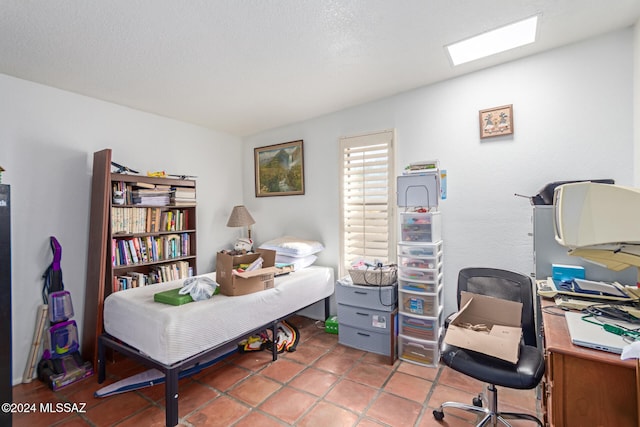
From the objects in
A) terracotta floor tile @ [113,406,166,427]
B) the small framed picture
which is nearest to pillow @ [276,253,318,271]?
terracotta floor tile @ [113,406,166,427]

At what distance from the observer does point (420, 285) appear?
2457mm

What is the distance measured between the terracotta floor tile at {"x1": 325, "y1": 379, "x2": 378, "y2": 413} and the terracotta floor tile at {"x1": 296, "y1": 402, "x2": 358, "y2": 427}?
61mm

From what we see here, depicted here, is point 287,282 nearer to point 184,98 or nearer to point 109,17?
point 184,98

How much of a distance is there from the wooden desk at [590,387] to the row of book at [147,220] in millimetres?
3191

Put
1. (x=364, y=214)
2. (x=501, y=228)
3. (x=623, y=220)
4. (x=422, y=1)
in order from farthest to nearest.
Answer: (x=364, y=214), (x=501, y=228), (x=422, y=1), (x=623, y=220)

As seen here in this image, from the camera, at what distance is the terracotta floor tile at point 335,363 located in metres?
2.40

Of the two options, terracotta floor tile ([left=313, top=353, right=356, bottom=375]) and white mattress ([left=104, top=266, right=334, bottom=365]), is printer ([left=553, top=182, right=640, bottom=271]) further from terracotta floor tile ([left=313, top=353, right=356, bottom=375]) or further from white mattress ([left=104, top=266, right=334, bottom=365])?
white mattress ([left=104, top=266, right=334, bottom=365])

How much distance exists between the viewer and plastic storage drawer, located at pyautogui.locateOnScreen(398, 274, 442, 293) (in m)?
2.39

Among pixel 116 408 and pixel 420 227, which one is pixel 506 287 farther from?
pixel 116 408

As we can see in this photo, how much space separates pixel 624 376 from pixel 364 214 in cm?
228

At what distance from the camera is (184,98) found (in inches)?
111

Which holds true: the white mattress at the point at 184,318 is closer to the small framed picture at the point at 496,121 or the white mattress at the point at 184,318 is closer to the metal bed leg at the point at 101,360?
the metal bed leg at the point at 101,360

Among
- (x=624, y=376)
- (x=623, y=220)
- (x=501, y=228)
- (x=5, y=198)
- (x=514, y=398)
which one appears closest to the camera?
(x=624, y=376)

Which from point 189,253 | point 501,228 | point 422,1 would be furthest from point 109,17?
point 501,228
